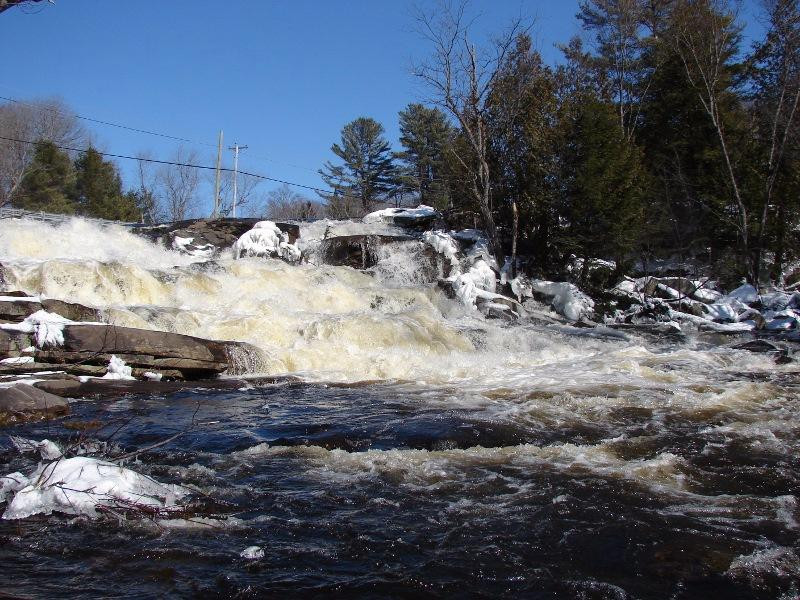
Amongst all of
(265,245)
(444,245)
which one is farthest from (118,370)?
(444,245)

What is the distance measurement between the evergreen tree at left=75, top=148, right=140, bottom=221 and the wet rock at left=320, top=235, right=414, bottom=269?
2094 cm

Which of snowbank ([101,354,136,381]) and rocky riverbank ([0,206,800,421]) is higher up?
rocky riverbank ([0,206,800,421])

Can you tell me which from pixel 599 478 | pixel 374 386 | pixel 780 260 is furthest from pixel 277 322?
pixel 780 260

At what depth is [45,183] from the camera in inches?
1239

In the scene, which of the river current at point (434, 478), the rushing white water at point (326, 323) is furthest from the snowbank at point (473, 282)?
→ the river current at point (434, 478)

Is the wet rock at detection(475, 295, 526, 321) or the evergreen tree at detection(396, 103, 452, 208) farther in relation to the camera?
the evergreen tree at detection(396, 103, 452, 208)

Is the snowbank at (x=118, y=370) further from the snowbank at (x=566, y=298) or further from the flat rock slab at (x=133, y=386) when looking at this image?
the snowbank at (x=566, y=298)

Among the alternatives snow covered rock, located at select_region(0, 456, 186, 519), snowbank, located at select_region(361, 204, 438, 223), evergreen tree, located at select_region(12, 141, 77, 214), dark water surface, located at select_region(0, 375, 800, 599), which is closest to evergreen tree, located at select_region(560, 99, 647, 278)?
snowbank, located at select_region(361, 204, 438, 223)

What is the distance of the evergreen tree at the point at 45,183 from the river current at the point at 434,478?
26.2 m

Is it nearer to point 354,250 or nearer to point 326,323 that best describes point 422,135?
point 354,250

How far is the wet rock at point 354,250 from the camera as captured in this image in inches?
685

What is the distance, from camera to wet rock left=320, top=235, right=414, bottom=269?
17.4 meters

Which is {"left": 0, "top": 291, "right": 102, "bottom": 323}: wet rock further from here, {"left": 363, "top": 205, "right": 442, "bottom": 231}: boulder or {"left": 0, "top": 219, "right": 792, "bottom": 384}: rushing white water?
{"left": 363, "top": 205, "right": 442, "bottom": 231}: boulder

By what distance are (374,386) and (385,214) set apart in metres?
15.4
